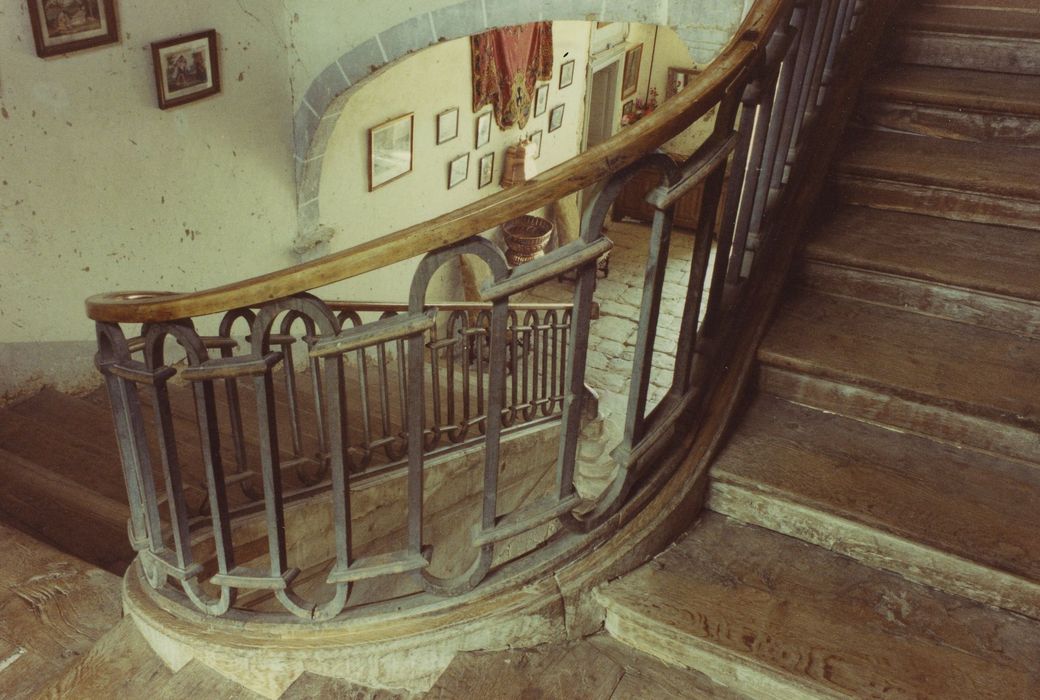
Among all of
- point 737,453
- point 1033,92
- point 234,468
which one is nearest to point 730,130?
point 737,453

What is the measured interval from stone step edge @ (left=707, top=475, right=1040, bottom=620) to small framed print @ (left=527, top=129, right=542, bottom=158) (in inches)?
275

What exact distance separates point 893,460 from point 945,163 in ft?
3.09

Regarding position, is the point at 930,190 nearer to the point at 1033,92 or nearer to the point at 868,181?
the point at 868,181

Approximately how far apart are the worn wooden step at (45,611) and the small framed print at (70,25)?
2.47 metres

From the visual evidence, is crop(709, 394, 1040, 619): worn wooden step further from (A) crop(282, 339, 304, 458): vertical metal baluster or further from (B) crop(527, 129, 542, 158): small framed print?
(B) crop(527, 129, 542, 158): small framed print

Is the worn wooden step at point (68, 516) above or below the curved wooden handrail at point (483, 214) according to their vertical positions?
below

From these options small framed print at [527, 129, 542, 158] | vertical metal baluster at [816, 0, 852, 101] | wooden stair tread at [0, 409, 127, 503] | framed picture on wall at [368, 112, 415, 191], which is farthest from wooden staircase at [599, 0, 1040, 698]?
small framed print at [527, 129, 542, 158]

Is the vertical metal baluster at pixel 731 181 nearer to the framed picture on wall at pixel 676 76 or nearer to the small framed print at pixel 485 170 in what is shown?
the small framed print at pixel 485 170

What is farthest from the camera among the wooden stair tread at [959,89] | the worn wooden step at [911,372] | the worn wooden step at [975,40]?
the worn wooden step at [975,40]

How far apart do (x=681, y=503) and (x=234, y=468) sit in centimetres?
226

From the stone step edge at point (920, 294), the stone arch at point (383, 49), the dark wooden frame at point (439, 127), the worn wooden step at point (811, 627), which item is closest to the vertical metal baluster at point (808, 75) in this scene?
the stone step edge at point (920, 294)

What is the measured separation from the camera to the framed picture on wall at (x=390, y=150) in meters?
6.27

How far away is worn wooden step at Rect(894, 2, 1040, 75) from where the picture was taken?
8.18 feet

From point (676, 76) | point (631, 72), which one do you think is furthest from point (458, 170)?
point (676, 76)
